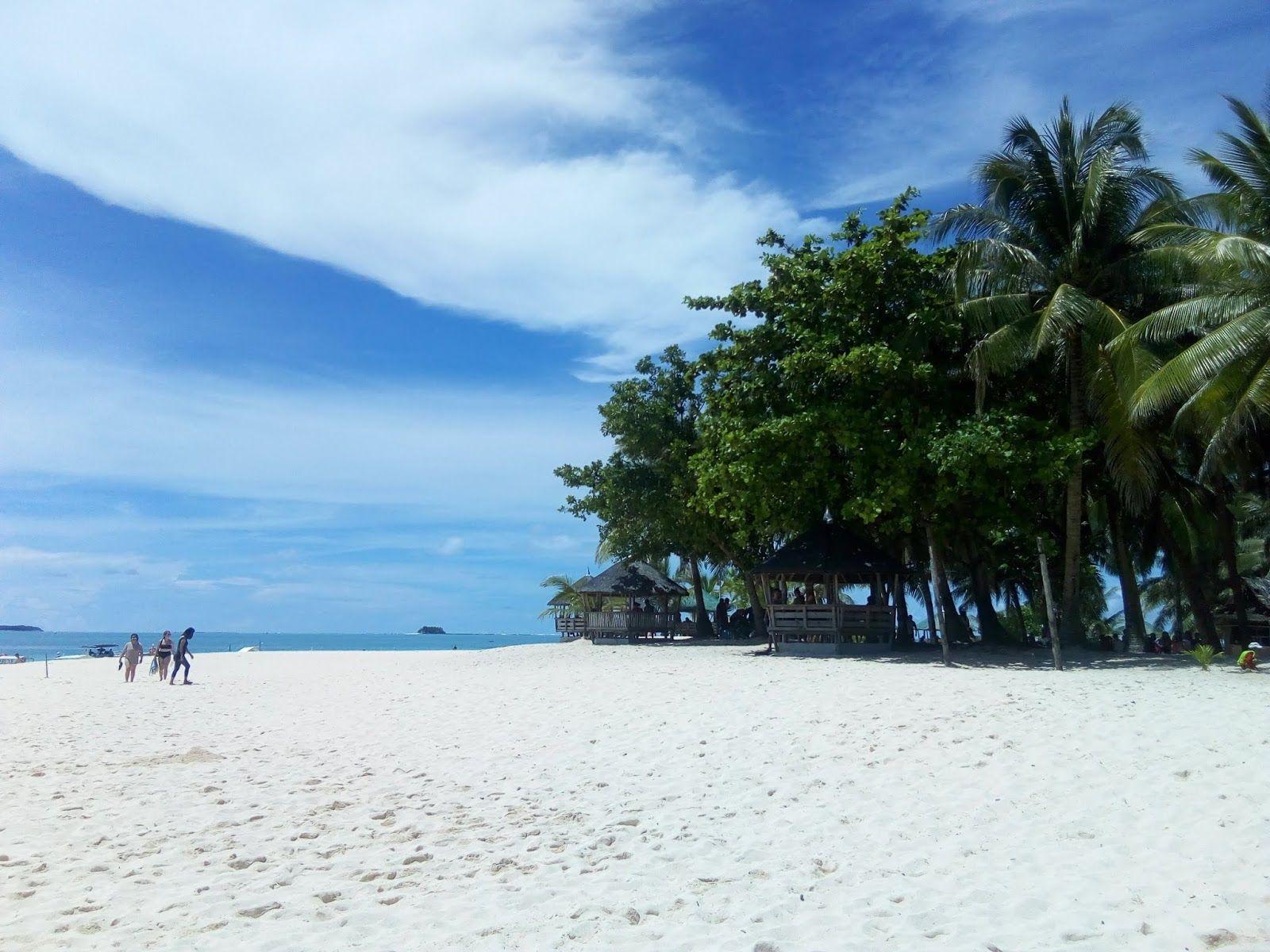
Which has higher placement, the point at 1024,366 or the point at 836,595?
the point at 1024,366

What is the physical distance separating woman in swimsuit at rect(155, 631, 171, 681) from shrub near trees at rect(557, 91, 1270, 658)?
43.3 ft

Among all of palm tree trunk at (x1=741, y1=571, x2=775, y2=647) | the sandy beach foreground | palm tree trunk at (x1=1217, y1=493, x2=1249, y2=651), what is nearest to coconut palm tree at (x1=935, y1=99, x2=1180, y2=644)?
palm tree trunk at (x1=1217, y1=493, x2=1249, y2=651)

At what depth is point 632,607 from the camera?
37594 millimetres

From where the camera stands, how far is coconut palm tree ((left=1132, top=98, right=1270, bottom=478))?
51.2 ft

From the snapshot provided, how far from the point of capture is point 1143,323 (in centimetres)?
1712

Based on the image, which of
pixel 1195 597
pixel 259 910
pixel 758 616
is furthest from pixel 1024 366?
pixel 259 910

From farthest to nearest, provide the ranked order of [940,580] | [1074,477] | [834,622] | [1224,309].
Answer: [834,622]
[940,580]
[1074,477]
[1224,309]

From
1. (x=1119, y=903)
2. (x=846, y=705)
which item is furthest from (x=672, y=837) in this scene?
(x=846, y=705)

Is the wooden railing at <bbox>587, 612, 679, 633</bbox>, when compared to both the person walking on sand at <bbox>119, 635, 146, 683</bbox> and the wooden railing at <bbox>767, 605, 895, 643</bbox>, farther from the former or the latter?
the person walking on sand at <bbox>119, 635, 146, 683</bbox>

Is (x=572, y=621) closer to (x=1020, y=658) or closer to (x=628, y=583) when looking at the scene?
(x=628, y=583)

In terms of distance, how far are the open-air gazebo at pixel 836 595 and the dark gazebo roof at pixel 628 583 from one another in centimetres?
1158

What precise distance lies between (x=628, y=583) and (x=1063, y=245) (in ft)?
70.1

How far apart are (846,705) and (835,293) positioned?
11667mm

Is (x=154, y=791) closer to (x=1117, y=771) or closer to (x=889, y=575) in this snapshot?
(x=1117, y=771)
